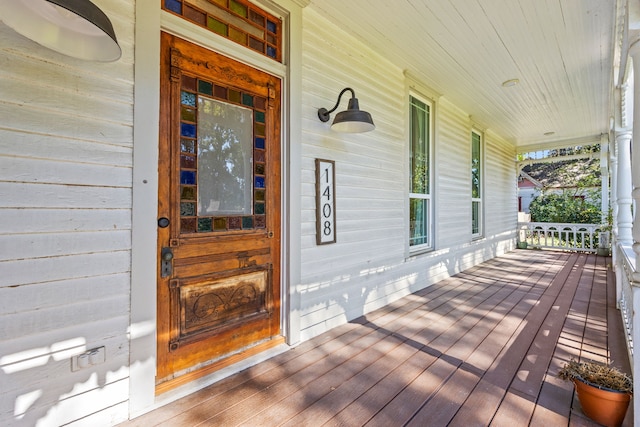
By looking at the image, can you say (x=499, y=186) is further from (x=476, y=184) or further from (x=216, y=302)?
(x=216, y=302)

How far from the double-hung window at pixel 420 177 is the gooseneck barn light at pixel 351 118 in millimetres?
1727

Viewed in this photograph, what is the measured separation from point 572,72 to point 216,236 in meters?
4.75

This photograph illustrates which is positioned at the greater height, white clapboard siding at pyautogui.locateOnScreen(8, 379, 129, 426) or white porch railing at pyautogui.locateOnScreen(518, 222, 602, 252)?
white porch railing at pyautogui.locateOnScreen(518, 222, 602, 252)

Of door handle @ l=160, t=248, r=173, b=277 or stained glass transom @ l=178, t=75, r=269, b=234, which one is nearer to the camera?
door handle @ l=160, t=248, r=173, b=277

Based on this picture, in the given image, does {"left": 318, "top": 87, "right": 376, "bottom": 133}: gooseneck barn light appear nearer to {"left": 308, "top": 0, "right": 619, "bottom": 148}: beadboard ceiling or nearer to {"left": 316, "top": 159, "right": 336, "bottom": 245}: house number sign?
{"left": 316, "top": 159, "right": 336, "bottom": 245}: house number sign

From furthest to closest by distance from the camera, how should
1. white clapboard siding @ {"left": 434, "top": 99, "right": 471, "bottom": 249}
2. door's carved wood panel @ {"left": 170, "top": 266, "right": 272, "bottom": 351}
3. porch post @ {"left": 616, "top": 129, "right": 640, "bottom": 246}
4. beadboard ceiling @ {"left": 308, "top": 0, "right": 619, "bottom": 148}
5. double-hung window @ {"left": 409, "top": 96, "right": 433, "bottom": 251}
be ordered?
white clapboard siding @ {"left": 434, "top": 99, "right": 471, "bottom": 249} < double-hung window @ {"left": 409, "top": 96, "right": 433, "bottom": 251} < porch post @ {"left": 616, "top": 129, "right": 640, "bottom": 246} < beadboard ceiling @ {"left": 308, "top": 0, "right": 619, "bottom": 148} < door's carved wood panel @ {"left": 170, "top": 266, "right": 272, "bottom": 351}

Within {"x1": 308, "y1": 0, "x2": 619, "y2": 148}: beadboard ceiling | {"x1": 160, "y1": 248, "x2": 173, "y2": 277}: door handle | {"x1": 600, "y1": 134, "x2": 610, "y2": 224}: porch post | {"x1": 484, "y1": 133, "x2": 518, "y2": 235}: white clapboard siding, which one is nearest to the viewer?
{"x1": 160, "y1": 248, "x2": 173, "y2": 277}: door handle

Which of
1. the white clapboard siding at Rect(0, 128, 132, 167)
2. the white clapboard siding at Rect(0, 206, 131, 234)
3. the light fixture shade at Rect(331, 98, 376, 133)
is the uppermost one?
the light fixture shade at Rect(331, 98, 376, 133)

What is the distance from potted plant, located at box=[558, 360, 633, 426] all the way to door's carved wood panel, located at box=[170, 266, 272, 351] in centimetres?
202

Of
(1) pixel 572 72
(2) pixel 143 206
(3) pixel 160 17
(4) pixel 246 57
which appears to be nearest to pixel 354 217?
(4) pixel 246 57

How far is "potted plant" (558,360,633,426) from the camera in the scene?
163 centimetres

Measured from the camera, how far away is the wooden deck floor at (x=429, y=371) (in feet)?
5.71

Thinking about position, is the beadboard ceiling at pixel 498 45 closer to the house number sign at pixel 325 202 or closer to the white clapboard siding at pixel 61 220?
the house number sign at pixel 325 202

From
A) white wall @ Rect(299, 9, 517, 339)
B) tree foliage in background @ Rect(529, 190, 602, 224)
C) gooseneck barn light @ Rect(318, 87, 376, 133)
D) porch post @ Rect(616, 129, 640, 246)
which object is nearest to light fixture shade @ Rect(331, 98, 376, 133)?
gooseneck barn light @ Rect(318, 87, 376, 133)
